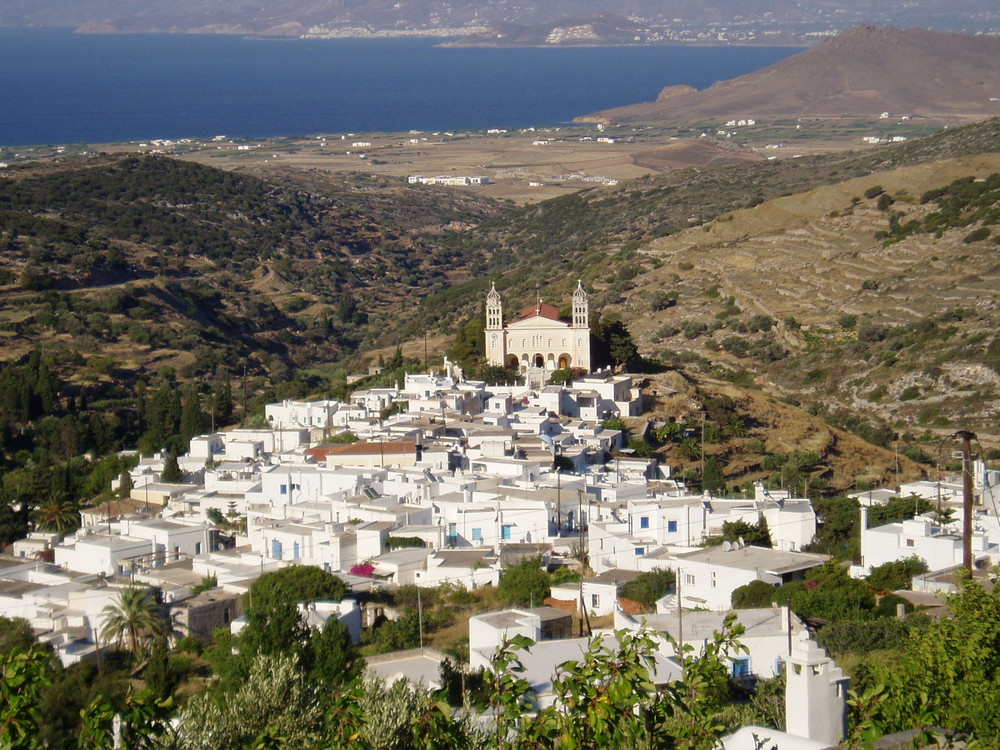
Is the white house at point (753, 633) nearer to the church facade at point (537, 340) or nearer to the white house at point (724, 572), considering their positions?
the white house at point (724, 572)

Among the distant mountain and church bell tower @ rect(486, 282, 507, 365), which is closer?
church bell tower @ rect(486, 282, 507, 365)

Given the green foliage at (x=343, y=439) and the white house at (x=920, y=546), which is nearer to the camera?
the white house at (x=920, y=546)

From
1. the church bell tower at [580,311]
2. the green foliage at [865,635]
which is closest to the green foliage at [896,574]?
the green foliage at [865,635]

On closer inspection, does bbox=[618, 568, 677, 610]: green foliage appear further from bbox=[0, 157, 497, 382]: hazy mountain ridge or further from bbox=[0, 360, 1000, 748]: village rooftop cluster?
bbox=[0, 157, 497, 382]: hazy mountain ridge

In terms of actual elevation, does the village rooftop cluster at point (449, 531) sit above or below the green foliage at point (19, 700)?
below

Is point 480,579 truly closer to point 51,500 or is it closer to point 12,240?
point 51,500

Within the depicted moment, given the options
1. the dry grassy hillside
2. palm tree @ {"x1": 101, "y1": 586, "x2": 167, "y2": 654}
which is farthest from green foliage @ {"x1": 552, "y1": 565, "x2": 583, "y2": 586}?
the dry grassy hillside

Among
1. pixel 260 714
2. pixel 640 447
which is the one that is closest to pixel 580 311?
pixel 640 447
